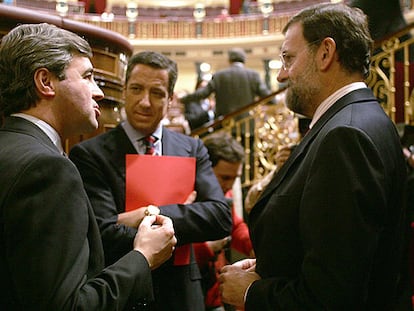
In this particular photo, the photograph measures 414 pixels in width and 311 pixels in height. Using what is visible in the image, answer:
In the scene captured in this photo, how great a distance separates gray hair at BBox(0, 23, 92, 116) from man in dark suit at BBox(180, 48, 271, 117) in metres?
4.96

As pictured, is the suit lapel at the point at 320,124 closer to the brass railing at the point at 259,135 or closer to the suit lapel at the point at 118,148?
the suit lapel at the point at 118,148

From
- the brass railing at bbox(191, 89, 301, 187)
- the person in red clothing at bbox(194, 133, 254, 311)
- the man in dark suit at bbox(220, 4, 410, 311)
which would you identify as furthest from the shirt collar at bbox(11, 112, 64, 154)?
the brass railing at bbox(191, 89, 301, 187)

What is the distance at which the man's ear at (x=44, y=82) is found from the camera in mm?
1424

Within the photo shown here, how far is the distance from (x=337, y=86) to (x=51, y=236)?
88cm

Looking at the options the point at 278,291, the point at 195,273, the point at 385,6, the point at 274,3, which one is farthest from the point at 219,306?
the point at 274,3

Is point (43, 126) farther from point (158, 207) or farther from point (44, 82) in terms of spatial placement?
point (158, 207)

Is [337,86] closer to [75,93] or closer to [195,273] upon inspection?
[75,93]

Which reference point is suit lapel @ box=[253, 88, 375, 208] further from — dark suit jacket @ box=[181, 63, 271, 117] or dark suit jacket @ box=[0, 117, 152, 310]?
dark suit jacket @ box=[181, 63, 271, 117]

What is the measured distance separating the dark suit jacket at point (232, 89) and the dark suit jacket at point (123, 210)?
4.38m

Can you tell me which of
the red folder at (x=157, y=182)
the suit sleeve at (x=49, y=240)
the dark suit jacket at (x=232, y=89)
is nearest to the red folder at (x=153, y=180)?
the red folder at (x=157, y=182)

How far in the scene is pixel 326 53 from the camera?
1563 millimetres

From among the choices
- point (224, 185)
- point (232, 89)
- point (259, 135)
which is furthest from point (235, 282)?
point (232, 89)

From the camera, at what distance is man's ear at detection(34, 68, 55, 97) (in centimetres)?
142

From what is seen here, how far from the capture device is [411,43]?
416cm
